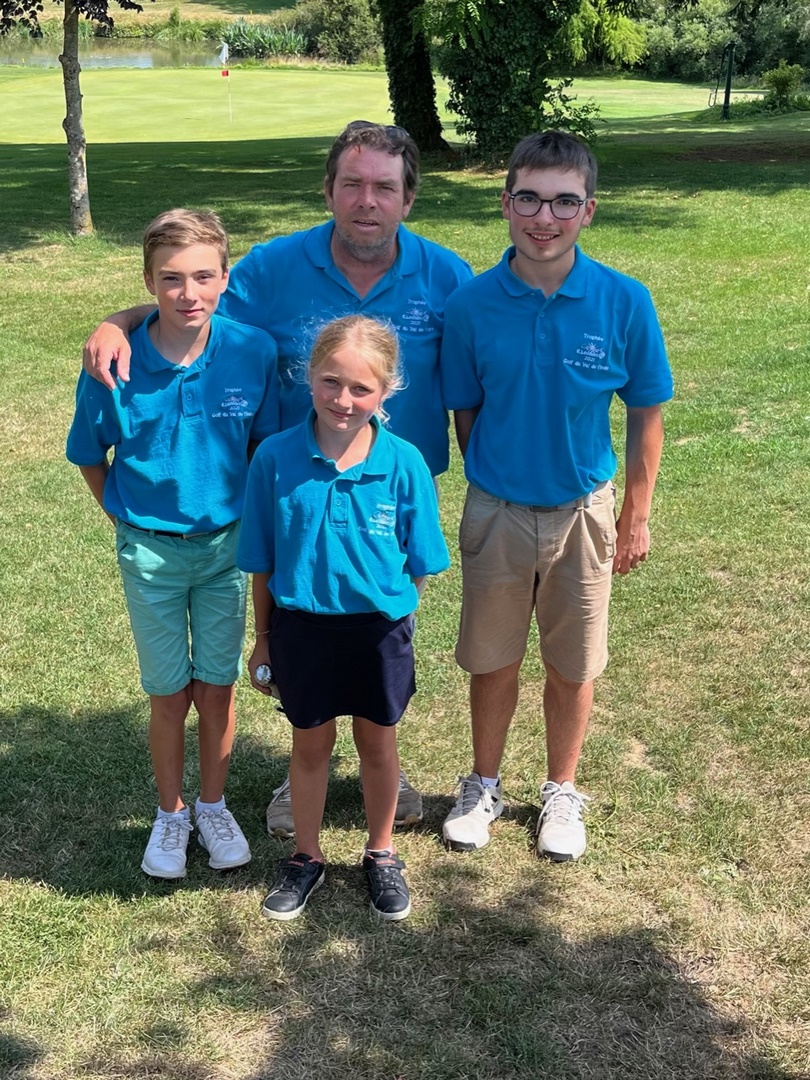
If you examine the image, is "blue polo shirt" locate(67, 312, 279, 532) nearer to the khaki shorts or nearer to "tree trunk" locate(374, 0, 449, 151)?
the khaki shorts

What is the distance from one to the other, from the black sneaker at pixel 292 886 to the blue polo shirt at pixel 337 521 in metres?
0.90

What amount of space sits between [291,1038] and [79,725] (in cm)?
182

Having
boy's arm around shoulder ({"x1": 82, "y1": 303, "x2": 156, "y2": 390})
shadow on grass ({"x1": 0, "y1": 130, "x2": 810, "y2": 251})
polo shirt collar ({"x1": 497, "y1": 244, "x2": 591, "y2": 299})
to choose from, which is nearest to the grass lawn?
boy's arm around shoulder ({"x1": 82, "y1": 303, "x2": 156, "y2": 390})

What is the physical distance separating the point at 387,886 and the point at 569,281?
1.82 m

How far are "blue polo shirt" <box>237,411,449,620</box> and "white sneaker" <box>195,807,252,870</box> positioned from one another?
94 cm

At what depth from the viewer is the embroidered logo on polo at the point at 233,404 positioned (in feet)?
9.69

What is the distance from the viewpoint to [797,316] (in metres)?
9.68

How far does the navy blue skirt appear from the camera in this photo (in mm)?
2848

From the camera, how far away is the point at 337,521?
2781mm

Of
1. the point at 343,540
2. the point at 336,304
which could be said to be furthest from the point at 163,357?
the point at 343,540

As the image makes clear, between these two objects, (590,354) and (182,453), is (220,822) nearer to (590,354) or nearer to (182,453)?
(182,453)

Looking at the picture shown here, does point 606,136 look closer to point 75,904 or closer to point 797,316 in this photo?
point 797,316

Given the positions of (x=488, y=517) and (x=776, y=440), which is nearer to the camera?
(x=488, y=517)

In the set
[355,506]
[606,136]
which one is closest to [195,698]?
[355,506]
